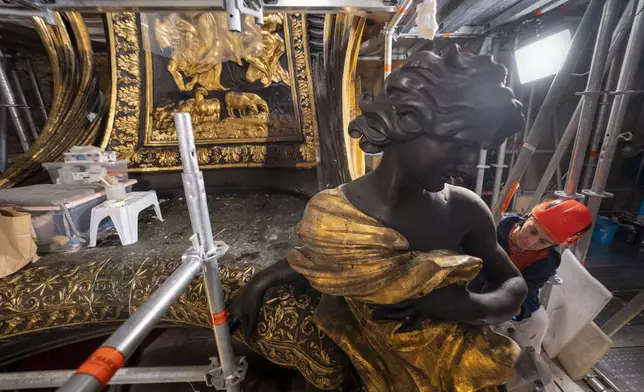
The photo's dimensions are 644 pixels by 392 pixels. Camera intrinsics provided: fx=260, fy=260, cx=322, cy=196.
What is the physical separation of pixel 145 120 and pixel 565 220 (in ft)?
9.54

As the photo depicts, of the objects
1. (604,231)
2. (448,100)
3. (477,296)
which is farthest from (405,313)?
(604,231)

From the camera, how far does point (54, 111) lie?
203cm

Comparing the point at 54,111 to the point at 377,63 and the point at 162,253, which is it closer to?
the point at 162,253

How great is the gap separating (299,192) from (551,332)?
2267 mm

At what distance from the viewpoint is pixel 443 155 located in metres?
0.56

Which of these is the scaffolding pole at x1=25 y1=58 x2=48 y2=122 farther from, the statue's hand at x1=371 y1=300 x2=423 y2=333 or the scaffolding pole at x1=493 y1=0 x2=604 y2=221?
the scaffolding pole at x1=493 y1=0 x2=604 y2=221

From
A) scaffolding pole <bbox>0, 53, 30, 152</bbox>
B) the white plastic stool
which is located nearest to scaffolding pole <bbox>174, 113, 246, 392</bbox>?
the white plastic stool

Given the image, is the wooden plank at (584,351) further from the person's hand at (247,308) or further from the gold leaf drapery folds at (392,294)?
the person's hand at (247,308)

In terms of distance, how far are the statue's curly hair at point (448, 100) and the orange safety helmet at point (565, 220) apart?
96 centimetres

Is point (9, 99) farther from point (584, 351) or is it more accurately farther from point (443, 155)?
point (584, 351)

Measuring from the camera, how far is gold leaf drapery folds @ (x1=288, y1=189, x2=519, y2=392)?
0.58m

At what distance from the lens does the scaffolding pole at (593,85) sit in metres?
1.60

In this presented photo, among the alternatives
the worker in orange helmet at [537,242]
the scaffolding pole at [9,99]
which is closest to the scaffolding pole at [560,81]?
the worker in orange helmet at [537,242]

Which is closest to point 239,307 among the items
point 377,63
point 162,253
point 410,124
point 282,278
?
point 282,278
